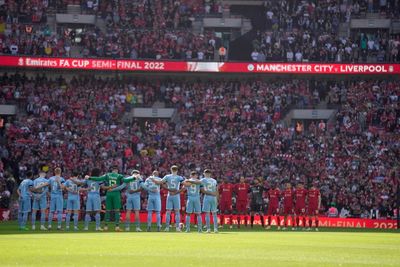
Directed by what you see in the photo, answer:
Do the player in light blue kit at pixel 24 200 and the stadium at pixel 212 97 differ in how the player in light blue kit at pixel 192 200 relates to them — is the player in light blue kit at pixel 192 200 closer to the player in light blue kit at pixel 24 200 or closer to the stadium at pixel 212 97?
the player in light blue kit at pixel 24 200

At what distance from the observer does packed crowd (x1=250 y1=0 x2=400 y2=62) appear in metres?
61.9

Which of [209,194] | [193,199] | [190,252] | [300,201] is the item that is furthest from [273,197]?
[190,252]

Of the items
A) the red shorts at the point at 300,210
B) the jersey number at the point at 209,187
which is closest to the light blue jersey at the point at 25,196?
the jersey number at the point at 209,187

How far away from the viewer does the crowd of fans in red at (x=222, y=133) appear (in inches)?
2072

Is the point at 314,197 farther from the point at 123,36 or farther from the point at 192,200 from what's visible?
the point at 123,36

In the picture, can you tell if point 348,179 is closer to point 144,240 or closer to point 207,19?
point 207,19

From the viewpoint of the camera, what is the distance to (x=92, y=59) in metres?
59.5

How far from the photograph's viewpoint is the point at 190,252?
866 inches

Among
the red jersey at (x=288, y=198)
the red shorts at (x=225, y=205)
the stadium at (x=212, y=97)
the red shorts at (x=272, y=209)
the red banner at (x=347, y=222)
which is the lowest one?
the red banner at (x=347, y=222)

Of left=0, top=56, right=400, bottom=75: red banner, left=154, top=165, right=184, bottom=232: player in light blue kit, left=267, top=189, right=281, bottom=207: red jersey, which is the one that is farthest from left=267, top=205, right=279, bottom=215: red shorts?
left=0, top=56, right=400, bottom=75: red banner

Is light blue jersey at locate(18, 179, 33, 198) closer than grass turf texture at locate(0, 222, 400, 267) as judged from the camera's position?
No

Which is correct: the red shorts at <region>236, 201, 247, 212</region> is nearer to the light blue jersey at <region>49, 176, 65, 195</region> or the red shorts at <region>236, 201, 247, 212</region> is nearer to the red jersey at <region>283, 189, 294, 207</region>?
the red jersey at <region>283, 189, 294, 207</region>

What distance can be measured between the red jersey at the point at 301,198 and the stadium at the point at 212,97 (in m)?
3.15

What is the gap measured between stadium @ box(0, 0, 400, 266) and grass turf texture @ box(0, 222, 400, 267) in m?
17.0
